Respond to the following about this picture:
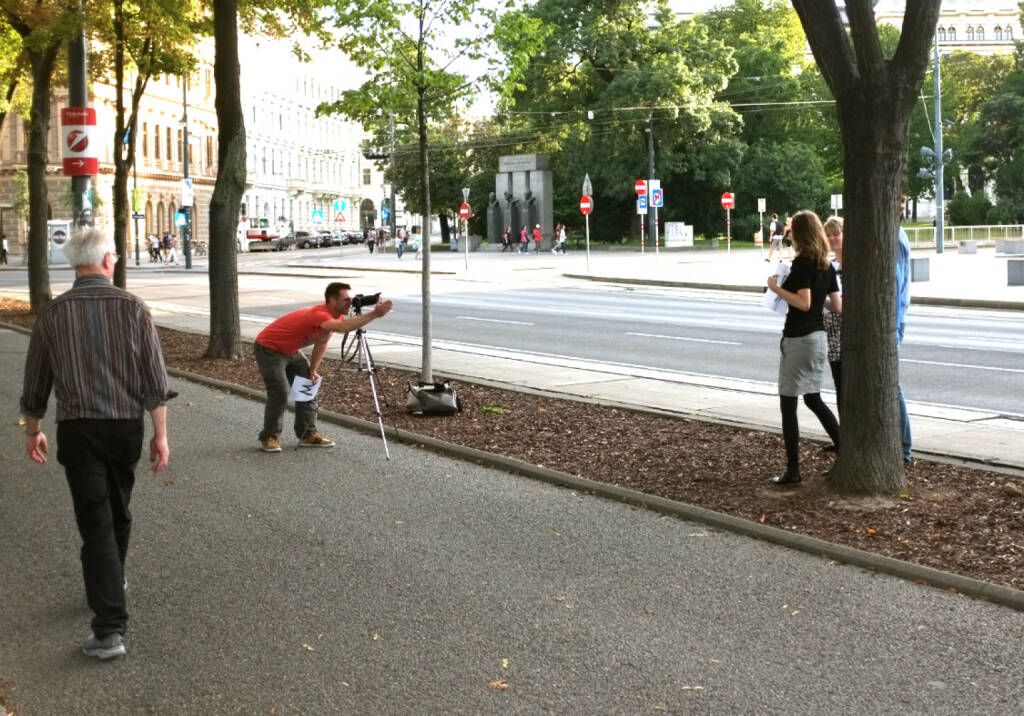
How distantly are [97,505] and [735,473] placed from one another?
468cm

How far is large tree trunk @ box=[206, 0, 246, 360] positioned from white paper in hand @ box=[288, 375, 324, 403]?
700cm

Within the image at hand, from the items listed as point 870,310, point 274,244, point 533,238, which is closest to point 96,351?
point 870,310

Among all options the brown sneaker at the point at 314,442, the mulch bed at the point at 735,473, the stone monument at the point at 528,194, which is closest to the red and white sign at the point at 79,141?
the mulch bed at the point at 735,473

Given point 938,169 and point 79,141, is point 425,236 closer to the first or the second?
point 79,141

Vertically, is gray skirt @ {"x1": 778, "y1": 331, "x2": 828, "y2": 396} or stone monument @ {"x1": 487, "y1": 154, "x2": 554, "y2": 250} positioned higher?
stone monument @ {"x1": 487, "y1": 154, "x2": 554, "y2": 250}

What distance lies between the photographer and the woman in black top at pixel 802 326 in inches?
327

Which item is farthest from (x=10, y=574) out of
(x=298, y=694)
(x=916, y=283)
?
(x=916, y=283)

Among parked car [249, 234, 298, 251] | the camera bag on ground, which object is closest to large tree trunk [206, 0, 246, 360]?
the camera bag on ground

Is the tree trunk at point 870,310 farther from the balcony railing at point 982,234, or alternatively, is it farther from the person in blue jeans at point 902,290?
the balcony railing at point 982,234

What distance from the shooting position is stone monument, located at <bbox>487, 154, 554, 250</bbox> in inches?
3041

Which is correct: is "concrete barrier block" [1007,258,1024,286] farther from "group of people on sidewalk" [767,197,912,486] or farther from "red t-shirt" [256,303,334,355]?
"red t-shirt" [256,303,334,355]

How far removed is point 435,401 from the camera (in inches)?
457

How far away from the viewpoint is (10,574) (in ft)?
21.8

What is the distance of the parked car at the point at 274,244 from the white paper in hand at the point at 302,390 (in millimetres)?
85134
